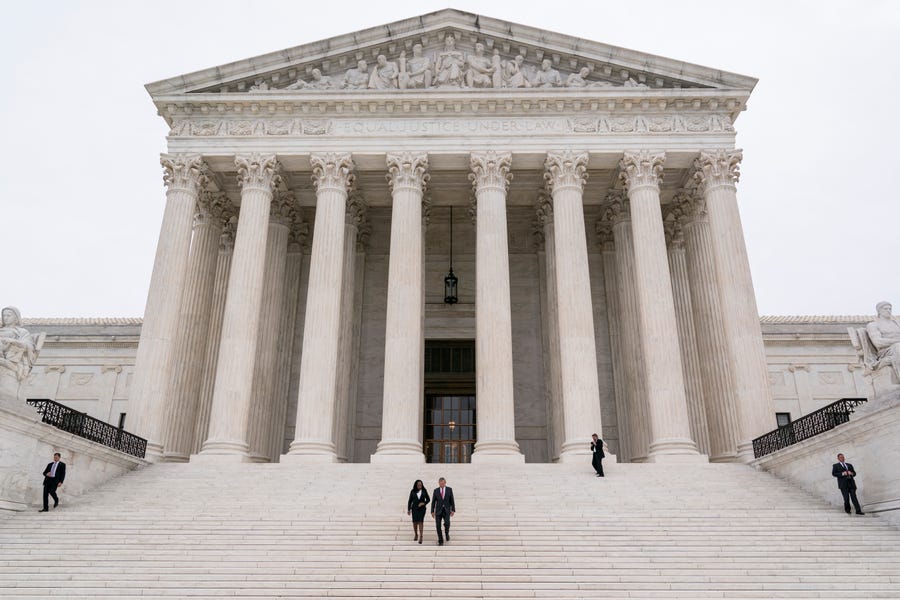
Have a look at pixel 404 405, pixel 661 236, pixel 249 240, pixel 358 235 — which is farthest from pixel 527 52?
pixel 404 405

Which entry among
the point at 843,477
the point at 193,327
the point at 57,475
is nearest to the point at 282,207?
the point at 193,327

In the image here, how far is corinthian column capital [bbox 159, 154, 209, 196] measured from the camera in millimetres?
28484

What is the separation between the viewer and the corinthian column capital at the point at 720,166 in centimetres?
2817

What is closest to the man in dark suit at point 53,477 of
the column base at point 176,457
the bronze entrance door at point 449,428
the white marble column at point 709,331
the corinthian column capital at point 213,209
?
the column base at point 176,457

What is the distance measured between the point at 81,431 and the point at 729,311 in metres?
23.2

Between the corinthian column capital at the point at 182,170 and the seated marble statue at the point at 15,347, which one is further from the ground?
the corinthian column capital at the point at 182,170

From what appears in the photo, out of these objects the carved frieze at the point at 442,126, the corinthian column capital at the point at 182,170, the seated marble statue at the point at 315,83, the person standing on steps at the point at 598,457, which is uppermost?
the seated marble statue at the point at 315,83

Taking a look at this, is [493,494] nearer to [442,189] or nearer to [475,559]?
[475,559]

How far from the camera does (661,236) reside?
2755 cm

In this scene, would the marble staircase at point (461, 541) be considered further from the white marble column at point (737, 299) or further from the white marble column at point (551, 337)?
the white marble column at point (551, 337)

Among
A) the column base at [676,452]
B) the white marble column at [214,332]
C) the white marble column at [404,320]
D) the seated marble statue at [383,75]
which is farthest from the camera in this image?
the white marble column at [214,332]

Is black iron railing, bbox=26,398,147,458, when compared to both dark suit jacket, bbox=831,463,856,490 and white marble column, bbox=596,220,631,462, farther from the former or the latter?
dark suit jacket, bbox=831,463,856,490

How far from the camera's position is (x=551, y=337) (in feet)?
103

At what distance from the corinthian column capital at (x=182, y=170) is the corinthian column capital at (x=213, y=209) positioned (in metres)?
1.63
